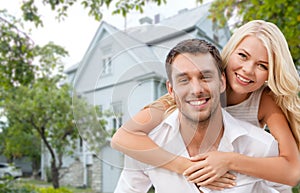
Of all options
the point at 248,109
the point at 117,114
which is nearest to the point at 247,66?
the point at 248,109

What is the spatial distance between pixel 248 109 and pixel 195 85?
26 cm

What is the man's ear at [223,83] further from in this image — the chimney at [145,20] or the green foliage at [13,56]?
the green foliage at [13,56]

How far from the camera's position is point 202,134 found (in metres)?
0.75

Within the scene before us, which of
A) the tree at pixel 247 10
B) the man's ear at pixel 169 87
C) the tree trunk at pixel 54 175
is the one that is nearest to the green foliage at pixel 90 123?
the man's ear at pixel 169 87

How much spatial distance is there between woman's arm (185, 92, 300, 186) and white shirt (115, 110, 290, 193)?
2cm

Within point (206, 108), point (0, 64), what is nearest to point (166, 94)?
point (206, 108)

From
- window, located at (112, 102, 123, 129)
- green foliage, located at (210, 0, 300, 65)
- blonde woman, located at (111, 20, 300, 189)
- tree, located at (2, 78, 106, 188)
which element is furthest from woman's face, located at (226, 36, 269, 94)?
tree, located at (2, 78, 106, 188)

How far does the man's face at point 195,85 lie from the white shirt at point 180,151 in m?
0.06

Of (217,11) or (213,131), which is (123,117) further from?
(217,11)

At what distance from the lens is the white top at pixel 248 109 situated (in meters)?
0.85

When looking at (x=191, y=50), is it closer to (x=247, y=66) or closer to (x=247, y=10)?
(x=247, y=66)

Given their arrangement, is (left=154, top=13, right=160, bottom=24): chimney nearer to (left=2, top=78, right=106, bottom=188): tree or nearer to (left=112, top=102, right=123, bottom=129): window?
(left=112, top=102, right=123, bottom=129): window

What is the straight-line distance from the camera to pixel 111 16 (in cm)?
83

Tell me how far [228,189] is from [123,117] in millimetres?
254
